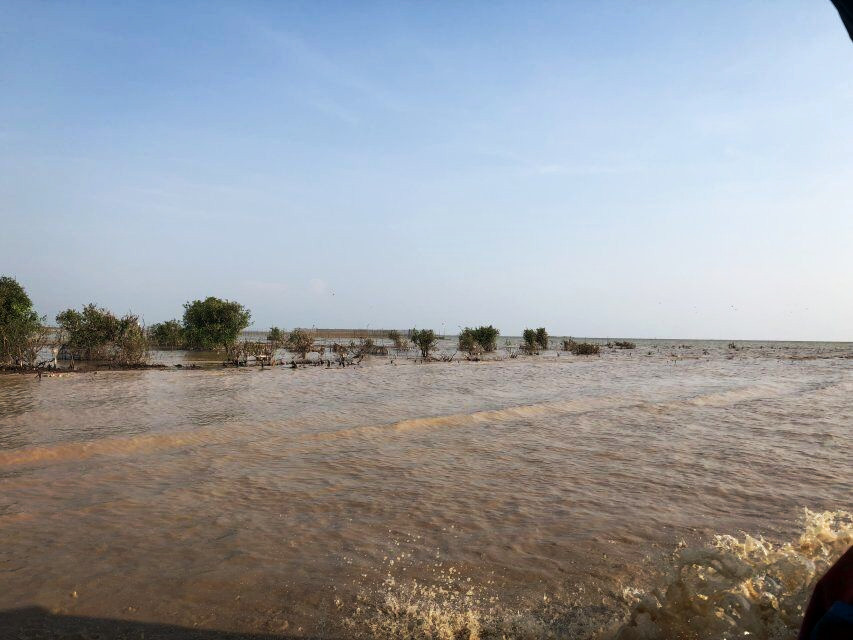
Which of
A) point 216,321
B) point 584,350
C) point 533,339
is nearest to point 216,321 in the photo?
point 216,321

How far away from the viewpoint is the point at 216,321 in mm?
42000

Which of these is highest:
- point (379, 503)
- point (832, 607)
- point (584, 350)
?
point (832, 607)

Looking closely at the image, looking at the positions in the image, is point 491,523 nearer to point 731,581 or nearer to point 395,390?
point 731,581

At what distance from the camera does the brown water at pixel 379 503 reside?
15.4 feet

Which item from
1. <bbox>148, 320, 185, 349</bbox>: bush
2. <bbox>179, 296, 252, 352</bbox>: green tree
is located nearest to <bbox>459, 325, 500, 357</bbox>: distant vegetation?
<bbox>179, 296, 252, 352</bbox>: green tree

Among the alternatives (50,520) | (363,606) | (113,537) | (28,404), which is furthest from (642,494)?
(28,404)

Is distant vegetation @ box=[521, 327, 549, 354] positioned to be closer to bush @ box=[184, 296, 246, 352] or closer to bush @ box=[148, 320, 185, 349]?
bush @ box=[184, 296, 246, 352]

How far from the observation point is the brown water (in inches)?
185

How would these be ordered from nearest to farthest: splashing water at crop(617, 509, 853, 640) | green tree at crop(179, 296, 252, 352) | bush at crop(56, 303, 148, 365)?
splashing water at crop(617, 509, 853, 640), bush at crop(56, 303, 148, 365), green tree at crop(179, 296, 252, 352)

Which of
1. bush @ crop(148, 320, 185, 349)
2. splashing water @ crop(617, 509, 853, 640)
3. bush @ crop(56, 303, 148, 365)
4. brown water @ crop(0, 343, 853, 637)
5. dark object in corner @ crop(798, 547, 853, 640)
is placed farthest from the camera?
bush @ crop(148, 320, 185, 349)

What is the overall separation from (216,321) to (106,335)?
34.0 feet

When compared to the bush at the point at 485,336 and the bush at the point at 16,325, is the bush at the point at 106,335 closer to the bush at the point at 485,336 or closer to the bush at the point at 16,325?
the bush at the point at 16,325

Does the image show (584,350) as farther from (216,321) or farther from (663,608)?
(663,608)

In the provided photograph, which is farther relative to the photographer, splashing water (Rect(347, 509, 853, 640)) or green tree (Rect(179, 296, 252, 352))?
green tree (Rect(179, 296, 252, 352))
